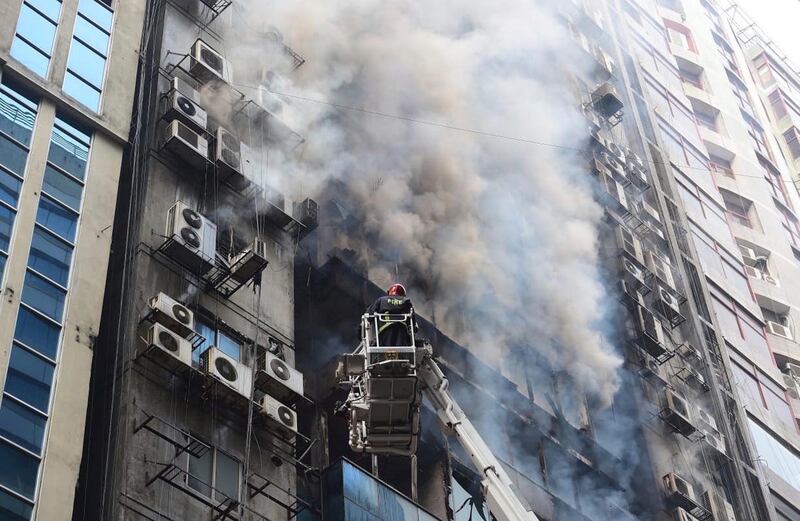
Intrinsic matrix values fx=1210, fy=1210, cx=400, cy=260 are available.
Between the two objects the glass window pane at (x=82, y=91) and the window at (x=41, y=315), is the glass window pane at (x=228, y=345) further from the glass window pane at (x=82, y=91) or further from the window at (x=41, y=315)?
the glass window pane at (x=82, y=91)

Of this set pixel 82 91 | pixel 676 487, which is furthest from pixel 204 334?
pixel 676 487

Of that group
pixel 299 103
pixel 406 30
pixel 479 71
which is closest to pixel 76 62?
pixel 299 103

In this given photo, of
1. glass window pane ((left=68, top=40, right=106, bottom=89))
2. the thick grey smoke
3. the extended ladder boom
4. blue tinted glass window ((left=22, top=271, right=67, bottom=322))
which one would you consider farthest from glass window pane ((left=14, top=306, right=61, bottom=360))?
the thick grey smoke

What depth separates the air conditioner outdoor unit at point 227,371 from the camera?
17.3m

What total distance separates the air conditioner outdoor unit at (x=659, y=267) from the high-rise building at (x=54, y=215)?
16489 millimetres

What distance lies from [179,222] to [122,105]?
2.69m

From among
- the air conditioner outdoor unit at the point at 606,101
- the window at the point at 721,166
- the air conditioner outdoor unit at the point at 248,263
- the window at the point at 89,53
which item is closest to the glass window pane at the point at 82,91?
the window at the point at 89,53

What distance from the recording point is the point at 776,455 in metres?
33.1

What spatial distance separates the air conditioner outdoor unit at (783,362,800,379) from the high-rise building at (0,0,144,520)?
2503 cm

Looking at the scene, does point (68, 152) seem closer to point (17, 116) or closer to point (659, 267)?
point (17, 116)

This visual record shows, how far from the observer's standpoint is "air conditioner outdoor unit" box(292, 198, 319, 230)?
70.2ft

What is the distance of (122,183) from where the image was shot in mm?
19719

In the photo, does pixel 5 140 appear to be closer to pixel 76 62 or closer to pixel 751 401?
pixel 76 62

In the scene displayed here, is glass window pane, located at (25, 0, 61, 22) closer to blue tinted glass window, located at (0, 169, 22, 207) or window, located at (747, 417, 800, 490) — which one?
blue tinted glass window, located at (0, 169, 22, 207)
